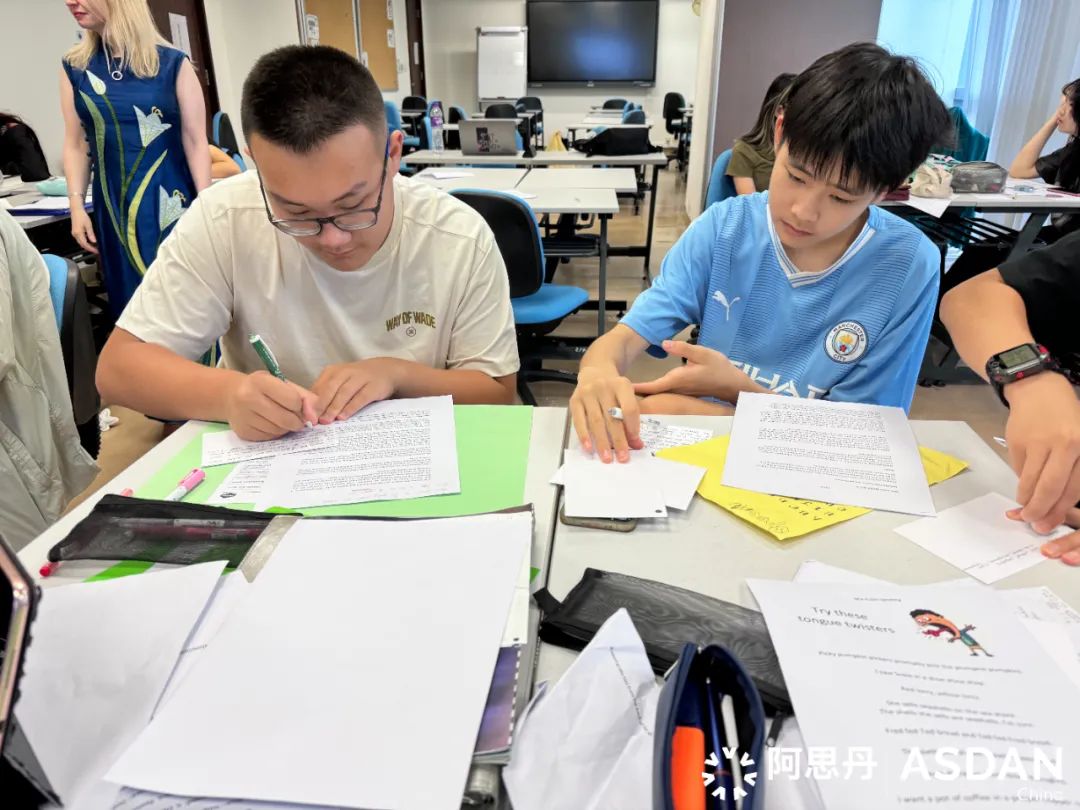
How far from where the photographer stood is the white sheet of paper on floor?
2.26ft

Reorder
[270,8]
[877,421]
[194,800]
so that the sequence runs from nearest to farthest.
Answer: [194,800] → [877,421] → [270,8]

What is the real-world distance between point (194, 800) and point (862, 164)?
110 centimetres

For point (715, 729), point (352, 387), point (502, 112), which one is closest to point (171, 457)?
point (352, 387)

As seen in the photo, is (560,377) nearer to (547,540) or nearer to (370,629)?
(547,540)

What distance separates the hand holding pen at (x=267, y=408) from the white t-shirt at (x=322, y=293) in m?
0.29

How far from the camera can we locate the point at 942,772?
449 mm

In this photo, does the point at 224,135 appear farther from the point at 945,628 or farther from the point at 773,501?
the point at 945,628

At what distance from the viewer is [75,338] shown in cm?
135

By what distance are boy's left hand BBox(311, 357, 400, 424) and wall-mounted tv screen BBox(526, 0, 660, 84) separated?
10.6m

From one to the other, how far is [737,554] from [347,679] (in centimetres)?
41

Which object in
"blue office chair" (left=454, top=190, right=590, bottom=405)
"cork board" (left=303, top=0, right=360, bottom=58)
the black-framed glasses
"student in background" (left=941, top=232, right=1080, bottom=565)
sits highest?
"cork board" (left=303, top=0, right=360, bottom=58)

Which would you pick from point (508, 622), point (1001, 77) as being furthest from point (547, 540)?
point (1001, 77)

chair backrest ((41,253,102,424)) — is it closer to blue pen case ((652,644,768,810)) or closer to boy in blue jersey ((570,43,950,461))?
boy in blue jersey ((570,43,950,461))

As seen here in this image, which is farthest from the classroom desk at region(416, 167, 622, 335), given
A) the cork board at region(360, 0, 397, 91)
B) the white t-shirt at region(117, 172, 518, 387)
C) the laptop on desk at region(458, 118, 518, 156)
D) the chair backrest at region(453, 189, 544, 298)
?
the cork board at region(360, 0, 397, 91)
